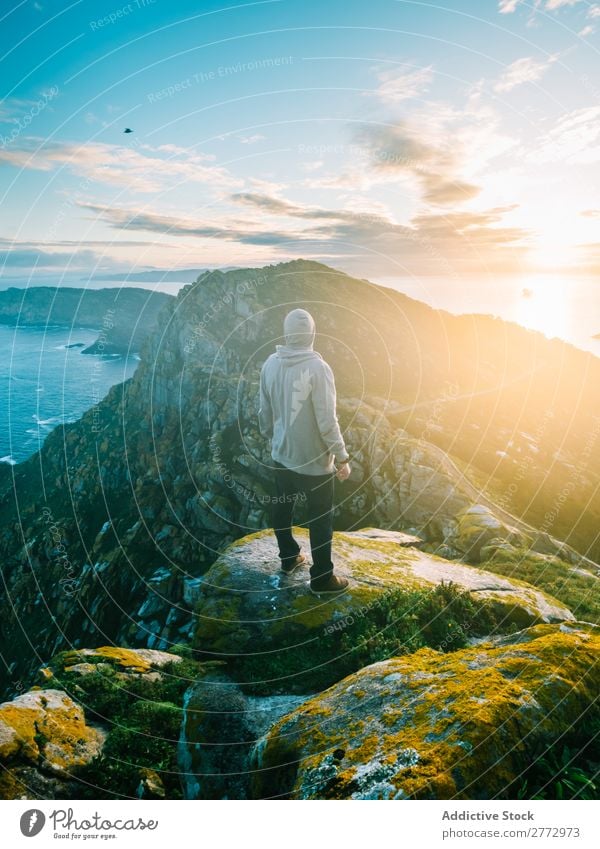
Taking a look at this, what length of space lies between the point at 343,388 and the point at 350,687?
7471 centimetres

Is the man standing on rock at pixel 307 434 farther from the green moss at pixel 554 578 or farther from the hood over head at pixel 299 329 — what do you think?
the green moss at pixel 554 578

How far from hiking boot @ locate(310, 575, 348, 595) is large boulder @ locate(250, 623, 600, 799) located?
2.72 metres

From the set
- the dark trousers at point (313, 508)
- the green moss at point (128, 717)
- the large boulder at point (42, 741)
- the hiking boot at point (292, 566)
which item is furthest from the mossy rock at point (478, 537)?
the large boulder at point (42, 741)

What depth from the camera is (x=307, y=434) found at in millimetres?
8680

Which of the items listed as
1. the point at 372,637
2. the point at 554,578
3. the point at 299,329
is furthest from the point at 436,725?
the point at 554,578

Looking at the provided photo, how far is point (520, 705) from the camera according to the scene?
5004mm

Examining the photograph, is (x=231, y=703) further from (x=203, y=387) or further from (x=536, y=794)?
(x=203, y=387)

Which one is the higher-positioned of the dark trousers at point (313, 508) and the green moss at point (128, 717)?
the dark trousers at point (313, 508)

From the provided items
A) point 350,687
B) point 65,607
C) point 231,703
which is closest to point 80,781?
point 231,703

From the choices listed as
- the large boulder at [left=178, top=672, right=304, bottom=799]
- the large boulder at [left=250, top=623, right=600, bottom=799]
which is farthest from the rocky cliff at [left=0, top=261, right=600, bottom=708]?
the large boulder at [left=178, top=672, right=304, bottom=799]

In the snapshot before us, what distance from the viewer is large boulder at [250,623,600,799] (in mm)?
4555

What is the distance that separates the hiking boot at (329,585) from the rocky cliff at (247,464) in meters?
7.37

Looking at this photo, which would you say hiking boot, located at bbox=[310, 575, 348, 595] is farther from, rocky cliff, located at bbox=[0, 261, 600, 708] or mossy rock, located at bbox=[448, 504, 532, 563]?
mossy rock, located at bbox=[448, 504, 532, 563]

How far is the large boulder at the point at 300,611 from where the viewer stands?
26.9 feet
